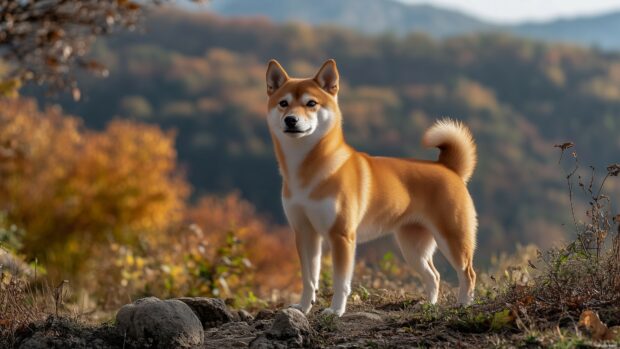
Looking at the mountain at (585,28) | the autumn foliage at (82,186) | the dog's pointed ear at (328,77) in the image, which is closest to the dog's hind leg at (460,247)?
the dog's pointed ear at (328,77)

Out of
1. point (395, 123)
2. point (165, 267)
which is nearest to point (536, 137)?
point (395, 123)

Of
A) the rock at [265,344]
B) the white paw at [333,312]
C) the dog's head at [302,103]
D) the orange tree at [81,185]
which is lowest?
the orange tree at [81,185]

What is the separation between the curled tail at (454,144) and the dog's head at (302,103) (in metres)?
1.08

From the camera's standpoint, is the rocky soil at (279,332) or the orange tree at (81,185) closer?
the rocky soil at (279,332)

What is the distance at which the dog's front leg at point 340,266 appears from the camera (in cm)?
562

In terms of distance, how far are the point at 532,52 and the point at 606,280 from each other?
85.7m

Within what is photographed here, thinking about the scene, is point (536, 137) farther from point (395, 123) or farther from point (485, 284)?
point (485, 284)

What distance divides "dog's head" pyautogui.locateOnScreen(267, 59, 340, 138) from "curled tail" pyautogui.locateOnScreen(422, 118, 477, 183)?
1085 mm

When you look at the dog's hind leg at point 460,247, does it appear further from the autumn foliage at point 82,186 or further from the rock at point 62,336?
the autumn foliage at point 82,186

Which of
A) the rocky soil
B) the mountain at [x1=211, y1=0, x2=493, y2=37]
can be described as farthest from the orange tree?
the mountain at [x1=211, y1=0, x2=493, y2=37]

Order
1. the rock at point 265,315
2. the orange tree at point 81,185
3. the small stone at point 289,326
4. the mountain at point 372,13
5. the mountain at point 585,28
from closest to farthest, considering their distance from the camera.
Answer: the small stone at point 289,326 < the rock at point 265,315 < the orange tree at point 81,185 < the mountain at point 585,28 < the mountain at point 372,13

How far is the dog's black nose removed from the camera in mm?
5430

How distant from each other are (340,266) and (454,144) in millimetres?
1670

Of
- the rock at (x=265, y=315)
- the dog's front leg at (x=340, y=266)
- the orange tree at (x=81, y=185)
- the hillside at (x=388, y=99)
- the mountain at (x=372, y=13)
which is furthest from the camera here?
the mountain at (x=372, y=13)
